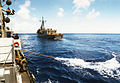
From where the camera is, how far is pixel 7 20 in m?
11.0

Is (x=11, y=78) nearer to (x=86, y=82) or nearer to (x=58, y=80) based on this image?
(x=58, y=80)

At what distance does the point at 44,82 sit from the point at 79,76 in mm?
5152

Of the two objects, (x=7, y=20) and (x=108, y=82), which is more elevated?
(x=7, y=20)

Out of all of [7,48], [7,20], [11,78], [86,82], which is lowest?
[86,82]

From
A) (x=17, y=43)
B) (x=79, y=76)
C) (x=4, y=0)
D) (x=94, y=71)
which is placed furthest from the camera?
(x=94, y=71)

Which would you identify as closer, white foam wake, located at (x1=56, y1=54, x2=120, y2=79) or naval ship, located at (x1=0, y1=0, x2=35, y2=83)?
naval ship, located at (x1=0, y1=0, x2=35, y2=83)

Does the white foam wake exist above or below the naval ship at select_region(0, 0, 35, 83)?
below

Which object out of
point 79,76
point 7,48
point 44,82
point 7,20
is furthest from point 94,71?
point 7,20

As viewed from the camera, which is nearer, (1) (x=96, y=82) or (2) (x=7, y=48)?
(2) (x=7, y=48)

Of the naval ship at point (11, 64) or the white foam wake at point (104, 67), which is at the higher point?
the naval ship at point (11, 64)

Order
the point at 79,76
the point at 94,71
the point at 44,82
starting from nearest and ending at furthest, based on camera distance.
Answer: the point at 44,82 < the point at 79,76 < the point at 94,71

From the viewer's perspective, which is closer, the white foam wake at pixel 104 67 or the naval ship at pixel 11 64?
the naval ship at pixel 11 64

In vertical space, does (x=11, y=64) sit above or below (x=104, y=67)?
above

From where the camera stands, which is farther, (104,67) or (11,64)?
(104,67)
